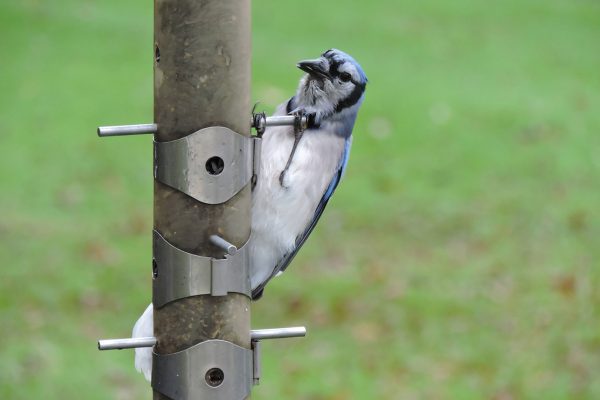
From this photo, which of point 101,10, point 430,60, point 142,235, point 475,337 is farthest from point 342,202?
point 101,10

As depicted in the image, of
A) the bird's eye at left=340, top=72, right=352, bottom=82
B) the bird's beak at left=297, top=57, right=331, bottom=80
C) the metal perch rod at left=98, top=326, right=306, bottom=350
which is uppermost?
the bird's beak at left=297, top=57, right=331, bottom=80

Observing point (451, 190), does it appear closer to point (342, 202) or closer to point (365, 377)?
point (342, 202)

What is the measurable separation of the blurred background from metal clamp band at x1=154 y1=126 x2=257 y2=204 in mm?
4087

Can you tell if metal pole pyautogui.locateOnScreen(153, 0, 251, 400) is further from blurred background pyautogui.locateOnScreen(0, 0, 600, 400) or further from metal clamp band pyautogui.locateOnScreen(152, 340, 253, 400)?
blurred background pyautogui.locateOnScreen(0, 0, 600, 400)

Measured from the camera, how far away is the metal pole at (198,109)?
452 centimetres

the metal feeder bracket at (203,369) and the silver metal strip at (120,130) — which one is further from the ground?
the silver metal strip at (120,130)

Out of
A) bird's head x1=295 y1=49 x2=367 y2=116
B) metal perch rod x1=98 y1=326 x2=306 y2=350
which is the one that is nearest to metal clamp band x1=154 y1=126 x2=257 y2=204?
metal perch rod x1=98 y1=326 x2=306 y2=350

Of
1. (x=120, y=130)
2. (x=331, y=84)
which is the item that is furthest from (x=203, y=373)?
(x=331, y=84)

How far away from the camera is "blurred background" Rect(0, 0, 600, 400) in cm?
901

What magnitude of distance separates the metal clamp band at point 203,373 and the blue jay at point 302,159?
2.55 ft

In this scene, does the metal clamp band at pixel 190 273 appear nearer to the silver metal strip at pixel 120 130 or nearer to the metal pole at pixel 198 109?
the metal pole at pixel 198 109

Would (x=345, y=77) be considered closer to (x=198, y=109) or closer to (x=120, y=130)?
(x=198, y=109)

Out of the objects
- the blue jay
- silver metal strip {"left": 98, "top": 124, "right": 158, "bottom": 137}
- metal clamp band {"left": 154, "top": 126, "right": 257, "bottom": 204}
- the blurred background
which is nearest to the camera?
silver metal strip {"left": 98, "top": 124, "right": 158, "bottom": 137}

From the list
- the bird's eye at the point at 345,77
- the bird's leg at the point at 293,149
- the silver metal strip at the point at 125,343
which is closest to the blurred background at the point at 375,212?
the bird's leg at the point at 293,149
